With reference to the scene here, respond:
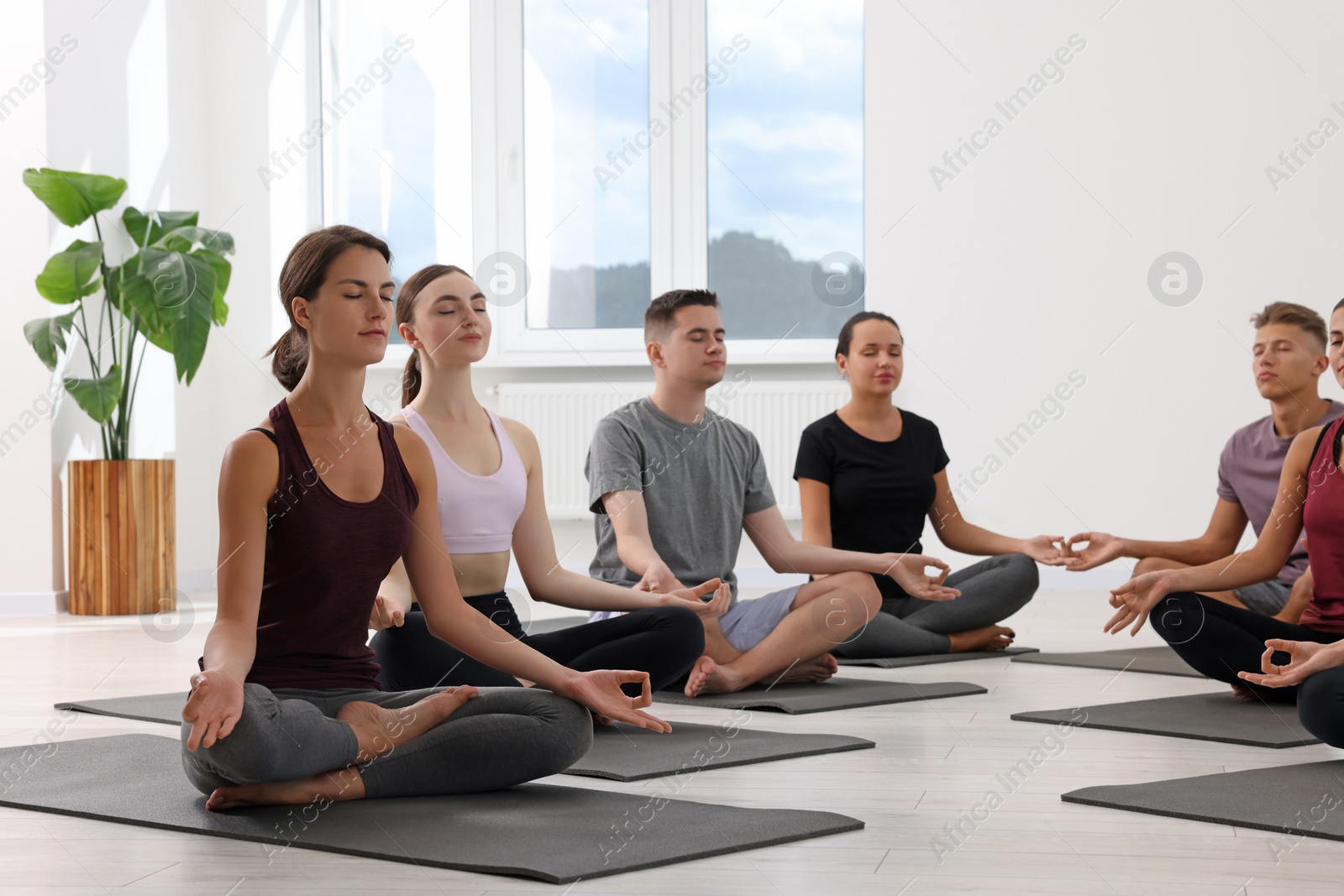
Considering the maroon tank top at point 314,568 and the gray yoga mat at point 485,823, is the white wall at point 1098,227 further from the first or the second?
the maroon tank top at point 314,568

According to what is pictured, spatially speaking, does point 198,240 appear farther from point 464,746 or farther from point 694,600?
point 464,746

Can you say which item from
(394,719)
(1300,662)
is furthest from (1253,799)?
(394,719)

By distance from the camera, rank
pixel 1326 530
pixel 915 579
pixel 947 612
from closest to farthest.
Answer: pixel 1326 530 < pixel 915 579 < pixel 947 612

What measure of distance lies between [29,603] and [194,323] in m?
1.12

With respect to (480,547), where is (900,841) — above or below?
below

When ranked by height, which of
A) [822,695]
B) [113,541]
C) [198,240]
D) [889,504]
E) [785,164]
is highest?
[785,164]

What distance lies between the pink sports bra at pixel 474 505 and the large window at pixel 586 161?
3548 millimetres

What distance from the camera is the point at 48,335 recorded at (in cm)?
484

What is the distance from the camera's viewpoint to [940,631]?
3832 mm

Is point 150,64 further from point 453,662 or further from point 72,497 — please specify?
point 453,662

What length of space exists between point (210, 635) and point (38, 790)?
1.83ft

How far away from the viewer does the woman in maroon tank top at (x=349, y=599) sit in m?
1.86

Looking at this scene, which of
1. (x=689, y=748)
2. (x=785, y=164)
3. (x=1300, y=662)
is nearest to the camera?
(x=1300, y=662)

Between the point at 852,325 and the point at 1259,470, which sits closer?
the point at 1259,470
